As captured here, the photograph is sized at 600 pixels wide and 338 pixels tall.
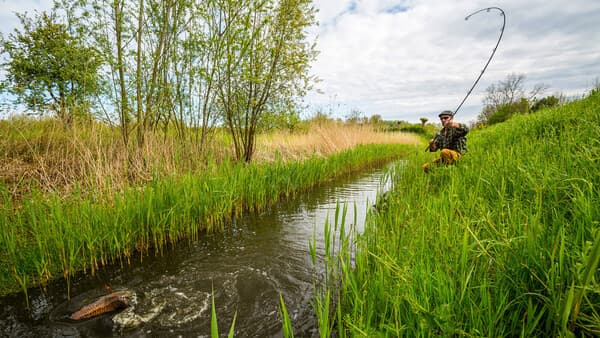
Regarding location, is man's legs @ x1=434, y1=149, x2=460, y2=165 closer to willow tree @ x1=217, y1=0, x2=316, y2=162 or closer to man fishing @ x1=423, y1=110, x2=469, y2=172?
man fishing @ x1=423, y1=110, x2=469, y2=172

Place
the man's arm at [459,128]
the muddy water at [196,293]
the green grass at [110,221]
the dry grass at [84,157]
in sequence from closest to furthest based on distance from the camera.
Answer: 1. the muddy water at [196,293]
2. the green grass at [110,221]
3. the dry grass at [84,157]
4. the man's arm at [459,128]

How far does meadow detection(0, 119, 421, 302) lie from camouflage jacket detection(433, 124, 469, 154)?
3381 mm

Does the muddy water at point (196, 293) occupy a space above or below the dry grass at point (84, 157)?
below

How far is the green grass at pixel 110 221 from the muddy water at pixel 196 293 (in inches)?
7.9

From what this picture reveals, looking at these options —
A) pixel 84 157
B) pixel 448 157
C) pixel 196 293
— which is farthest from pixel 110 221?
pixel 448 157

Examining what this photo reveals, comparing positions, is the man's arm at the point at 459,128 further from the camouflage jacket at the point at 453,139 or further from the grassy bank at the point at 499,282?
the grassy bank at the point at 499,282

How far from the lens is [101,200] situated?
10.8 ft

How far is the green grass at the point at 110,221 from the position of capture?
8.71ft

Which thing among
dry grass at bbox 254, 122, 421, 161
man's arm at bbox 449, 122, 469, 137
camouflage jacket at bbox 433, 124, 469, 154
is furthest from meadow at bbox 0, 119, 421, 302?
man's arm at bbox 449, 122, 469, 137

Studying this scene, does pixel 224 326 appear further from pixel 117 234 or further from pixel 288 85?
pixel 288 85

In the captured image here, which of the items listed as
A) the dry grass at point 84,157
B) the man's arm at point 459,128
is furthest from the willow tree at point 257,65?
the man's arm at point 459,128

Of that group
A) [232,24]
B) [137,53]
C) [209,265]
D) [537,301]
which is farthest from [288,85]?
[537,301]

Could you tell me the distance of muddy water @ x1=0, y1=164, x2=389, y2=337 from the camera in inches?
86.0

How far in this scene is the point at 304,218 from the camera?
500 cm
